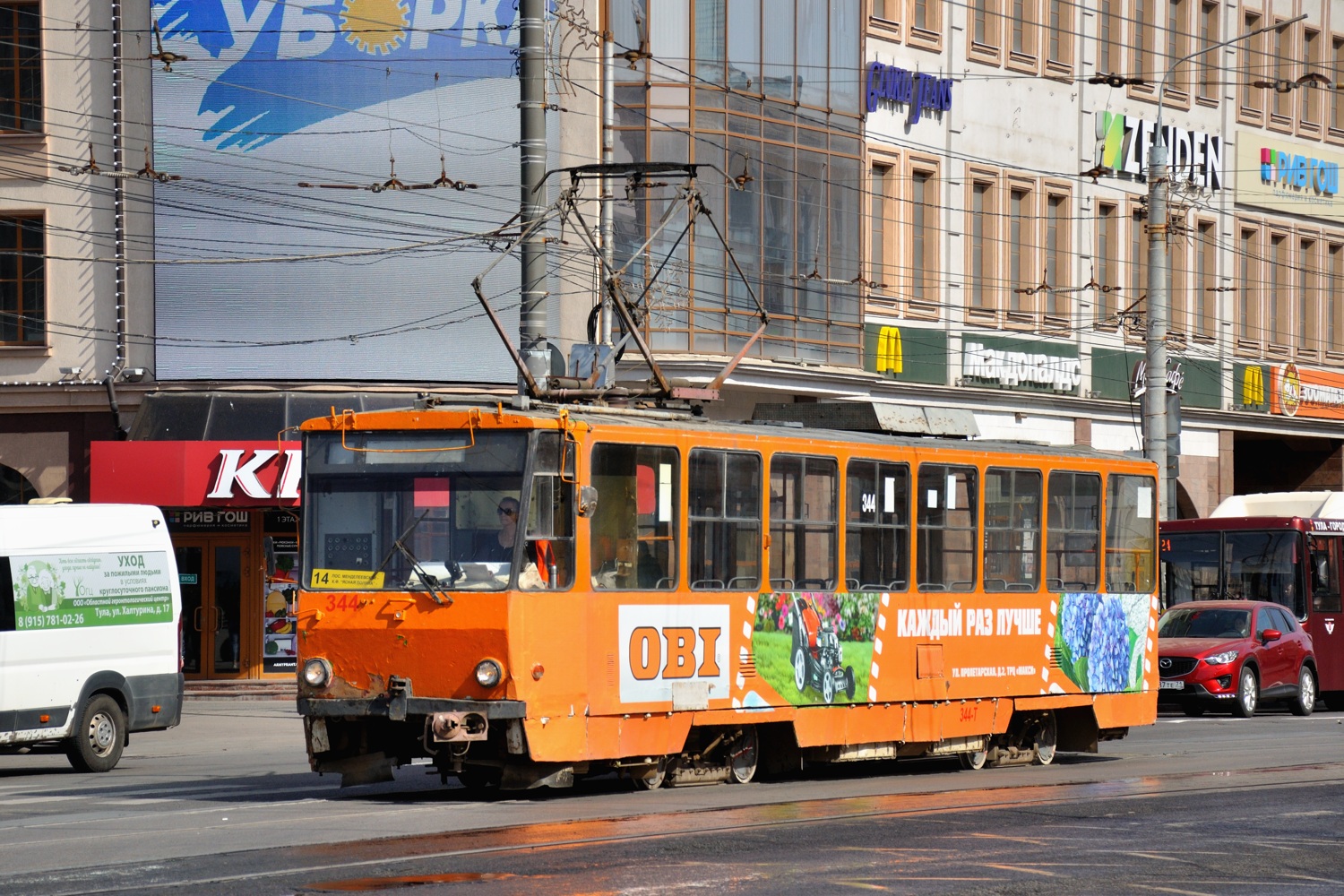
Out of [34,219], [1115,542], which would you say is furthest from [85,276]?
[1115,542]

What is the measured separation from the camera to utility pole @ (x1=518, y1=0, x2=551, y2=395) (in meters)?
18.7

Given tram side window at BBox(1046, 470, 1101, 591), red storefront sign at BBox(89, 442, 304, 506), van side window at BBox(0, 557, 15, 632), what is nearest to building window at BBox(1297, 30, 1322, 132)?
red storefront sign at BBox(89, 442, 304, 506)

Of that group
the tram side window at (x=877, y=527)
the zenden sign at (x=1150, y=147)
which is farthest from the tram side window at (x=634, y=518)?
the zenden sign at (x=1150, y=147)

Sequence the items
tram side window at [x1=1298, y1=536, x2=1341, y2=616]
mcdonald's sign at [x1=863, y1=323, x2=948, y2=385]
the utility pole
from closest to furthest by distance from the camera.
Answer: the utility pole < tram side window at [x1=1298, y1=536, x2=1341, y2=616] < mcdonald's sign at [x1=863, y1=323, x2=948, y2=385]

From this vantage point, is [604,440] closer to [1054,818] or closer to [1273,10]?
[1054,818]

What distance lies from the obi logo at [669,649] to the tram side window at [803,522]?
85cm

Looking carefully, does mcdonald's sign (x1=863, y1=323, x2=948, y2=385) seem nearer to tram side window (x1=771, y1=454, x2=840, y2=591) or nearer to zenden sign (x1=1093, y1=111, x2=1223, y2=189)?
zenden sign (x1=1093, y1=111, x2=1223, y2=189)

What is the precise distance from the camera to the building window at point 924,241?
39156 millimetres

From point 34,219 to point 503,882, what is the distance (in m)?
23.5

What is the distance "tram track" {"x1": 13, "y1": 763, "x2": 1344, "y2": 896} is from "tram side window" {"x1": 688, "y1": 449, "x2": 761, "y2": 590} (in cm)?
185

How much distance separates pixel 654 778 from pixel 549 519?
2324 mm

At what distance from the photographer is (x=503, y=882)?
1010 cm

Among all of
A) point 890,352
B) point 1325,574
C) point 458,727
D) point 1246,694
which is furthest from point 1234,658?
point 458,727

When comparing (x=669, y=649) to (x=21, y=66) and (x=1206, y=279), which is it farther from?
(x=1206, y=279)
